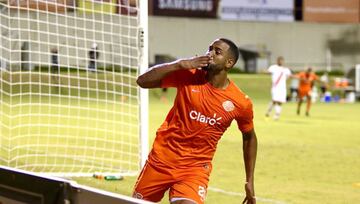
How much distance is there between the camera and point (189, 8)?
157 ft

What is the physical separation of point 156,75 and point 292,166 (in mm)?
7938

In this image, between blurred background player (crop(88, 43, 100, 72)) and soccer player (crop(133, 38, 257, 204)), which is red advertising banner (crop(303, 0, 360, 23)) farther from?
soccer player (crop(133, 38, 257, 204))

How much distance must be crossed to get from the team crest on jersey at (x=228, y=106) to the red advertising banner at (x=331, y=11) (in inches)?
1809

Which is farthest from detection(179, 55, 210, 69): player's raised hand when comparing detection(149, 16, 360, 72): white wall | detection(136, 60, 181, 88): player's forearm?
detection(149, 16, 360, 72): white wall

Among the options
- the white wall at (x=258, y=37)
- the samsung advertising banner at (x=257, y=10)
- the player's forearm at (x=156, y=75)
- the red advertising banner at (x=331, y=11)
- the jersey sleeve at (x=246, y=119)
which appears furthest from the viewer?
the red advertising banner at (x=331, y=11)

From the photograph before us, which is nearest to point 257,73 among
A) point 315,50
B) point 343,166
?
point 315,50

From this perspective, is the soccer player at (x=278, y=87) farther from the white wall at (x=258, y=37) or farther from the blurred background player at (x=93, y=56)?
the white wall at (x=258, y=37)

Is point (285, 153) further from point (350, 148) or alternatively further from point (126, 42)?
point (126, 42)

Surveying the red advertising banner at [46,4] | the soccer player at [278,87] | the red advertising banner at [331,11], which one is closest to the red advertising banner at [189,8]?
the red advertising banner at [331,11]

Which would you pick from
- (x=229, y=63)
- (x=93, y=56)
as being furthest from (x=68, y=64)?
(x=229, y=63)

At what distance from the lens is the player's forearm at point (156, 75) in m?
5.72

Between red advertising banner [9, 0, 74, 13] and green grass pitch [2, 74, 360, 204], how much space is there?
9.43 feet

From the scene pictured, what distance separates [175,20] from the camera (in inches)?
1866

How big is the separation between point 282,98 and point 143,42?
1496 centimetres
